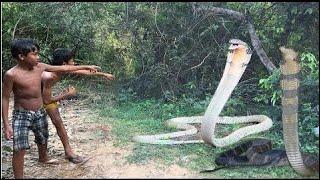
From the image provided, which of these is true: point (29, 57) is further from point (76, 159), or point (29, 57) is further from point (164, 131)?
point (164, 131)

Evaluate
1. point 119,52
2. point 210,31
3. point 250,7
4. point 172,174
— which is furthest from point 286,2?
point 119,52

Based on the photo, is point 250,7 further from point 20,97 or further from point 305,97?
point 20,97

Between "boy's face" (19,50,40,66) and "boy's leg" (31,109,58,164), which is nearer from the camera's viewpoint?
"boy's face" (19,50,40,66)

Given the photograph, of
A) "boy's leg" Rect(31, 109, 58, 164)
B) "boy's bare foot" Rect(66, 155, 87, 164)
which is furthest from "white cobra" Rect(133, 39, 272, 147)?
"boy's leg" Rect(31, 109, 58, 164)

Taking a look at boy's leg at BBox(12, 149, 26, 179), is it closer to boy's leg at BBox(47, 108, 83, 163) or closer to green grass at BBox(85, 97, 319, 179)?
boy's leg at BBox(47, 108, 83, 163)

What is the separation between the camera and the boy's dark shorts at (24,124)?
12.8ft

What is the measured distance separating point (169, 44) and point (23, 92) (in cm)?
323

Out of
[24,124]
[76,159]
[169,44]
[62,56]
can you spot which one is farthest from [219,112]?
[169,44]

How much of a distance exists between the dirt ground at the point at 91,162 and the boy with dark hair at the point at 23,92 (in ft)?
0.97

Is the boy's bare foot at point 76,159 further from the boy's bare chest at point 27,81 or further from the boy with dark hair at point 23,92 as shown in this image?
the boy's bare chest at point 27,81

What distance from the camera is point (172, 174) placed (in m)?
3.76

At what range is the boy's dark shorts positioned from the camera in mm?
3916

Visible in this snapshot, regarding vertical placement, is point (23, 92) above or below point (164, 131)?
above

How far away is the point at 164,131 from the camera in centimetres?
540
